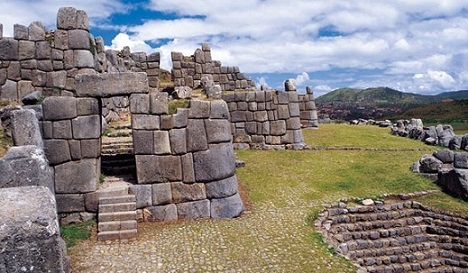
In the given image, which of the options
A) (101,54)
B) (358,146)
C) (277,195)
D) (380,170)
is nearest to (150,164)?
(277,195)

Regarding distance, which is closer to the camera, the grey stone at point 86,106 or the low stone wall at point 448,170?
the grey stone at point 86,106

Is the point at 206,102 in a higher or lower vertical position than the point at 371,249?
higher

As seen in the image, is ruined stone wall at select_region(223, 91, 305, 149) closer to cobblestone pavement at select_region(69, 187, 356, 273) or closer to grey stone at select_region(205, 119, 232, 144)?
grey stone at select_region(205, 119, 232, 144)

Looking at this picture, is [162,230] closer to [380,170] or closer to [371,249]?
[371,249]

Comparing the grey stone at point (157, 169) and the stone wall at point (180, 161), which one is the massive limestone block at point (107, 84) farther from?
the grey stone at point (157, 169)

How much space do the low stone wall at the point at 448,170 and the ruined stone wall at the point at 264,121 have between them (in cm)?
805

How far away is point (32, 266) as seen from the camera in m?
4.39

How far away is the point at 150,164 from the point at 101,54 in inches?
416

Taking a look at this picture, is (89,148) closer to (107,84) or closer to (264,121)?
(107,84)

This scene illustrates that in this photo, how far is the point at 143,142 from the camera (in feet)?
44.8

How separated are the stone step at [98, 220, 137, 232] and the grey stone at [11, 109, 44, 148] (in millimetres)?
3124

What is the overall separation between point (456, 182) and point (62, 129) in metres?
15.4

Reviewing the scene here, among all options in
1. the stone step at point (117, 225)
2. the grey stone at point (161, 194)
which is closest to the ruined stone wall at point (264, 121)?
the grey stone at point (161, 194)

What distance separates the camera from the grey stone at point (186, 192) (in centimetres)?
1380
